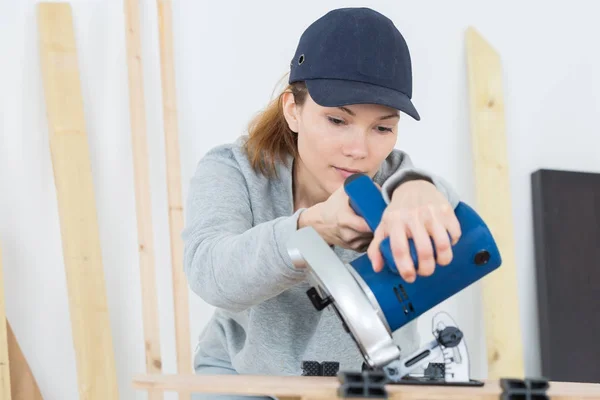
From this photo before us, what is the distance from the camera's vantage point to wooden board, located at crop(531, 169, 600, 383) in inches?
103

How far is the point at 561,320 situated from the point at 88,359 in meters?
1.59

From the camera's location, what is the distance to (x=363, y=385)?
89 cm

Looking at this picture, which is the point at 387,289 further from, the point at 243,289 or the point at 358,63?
the point at 358,63

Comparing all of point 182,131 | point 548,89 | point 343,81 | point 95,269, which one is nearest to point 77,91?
point 182,131

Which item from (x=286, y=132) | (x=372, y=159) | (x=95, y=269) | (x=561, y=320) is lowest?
(x=561, y=320)

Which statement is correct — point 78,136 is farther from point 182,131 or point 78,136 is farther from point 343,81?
point 343,81

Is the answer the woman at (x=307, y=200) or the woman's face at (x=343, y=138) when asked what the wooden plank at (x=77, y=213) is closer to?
the woman at (x=307, y=200)

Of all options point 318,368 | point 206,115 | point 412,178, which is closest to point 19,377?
point 206,115

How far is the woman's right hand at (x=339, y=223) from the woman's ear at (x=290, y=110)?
0.52m

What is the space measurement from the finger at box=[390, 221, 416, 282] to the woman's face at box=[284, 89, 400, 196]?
0.45 metres

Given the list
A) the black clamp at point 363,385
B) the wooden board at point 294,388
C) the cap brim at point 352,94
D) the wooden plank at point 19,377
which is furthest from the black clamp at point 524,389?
the wooden plank at point 19,377

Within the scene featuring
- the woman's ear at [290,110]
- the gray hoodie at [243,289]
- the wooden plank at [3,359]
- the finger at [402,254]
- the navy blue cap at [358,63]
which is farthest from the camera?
the wooden plank at [3,359]

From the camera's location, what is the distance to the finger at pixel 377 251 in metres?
1.01

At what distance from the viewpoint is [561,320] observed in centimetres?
262
